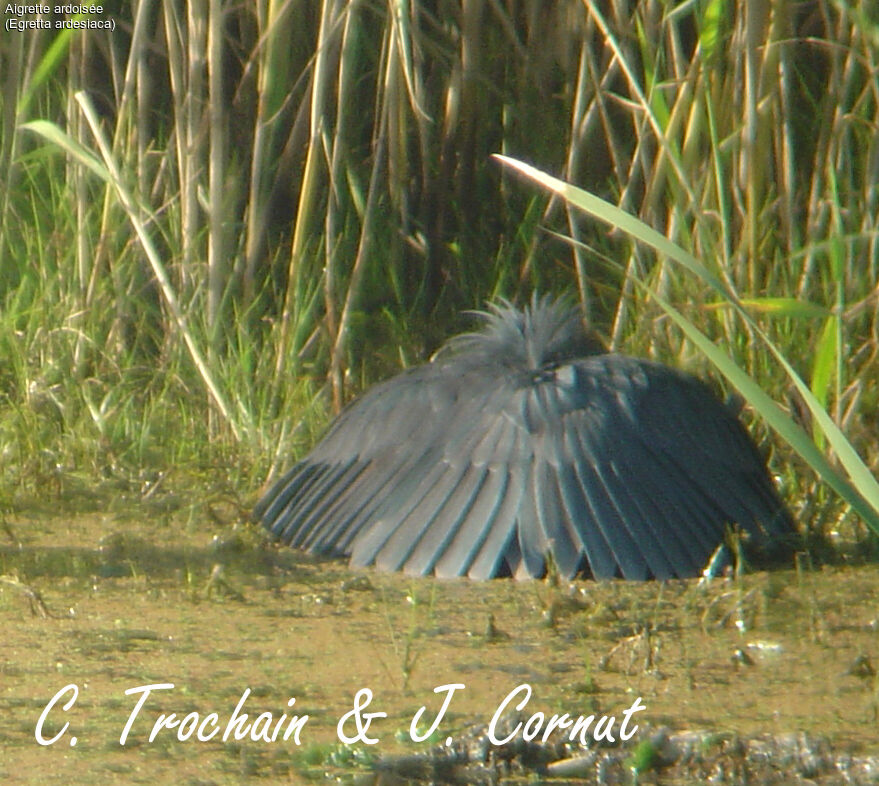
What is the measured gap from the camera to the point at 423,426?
122 inches

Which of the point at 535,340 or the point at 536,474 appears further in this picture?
the point at 535,340

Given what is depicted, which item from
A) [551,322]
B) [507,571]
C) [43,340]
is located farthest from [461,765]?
[43,340]

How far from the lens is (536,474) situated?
2.94 metres

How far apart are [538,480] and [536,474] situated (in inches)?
0.6

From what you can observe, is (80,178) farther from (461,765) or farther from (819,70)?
(461,765)

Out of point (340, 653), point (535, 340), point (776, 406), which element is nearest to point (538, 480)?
point (535, 340)

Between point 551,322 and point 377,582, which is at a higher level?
point 551,322

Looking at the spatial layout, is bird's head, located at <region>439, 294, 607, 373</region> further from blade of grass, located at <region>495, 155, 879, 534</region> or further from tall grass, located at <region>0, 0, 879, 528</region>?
blade of grass, located at <region>495, 155, 879, 534</region>

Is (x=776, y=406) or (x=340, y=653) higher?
(x=776, y=406)

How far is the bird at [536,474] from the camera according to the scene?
9.52ft

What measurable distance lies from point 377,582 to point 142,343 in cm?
130

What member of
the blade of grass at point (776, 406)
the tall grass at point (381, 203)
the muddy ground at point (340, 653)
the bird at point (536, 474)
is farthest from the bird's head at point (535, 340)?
the blade of grass at point (776, 406)

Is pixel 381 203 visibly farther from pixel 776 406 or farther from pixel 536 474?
pixel 776 406

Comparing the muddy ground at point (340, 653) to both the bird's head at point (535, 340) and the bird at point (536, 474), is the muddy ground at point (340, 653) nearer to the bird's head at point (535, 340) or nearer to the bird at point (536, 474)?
the bird at point (536, 474)
